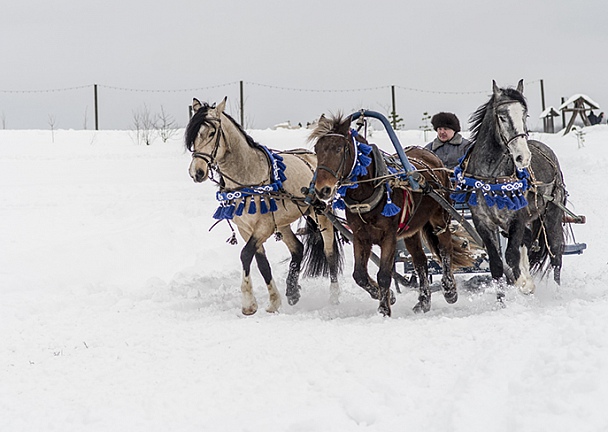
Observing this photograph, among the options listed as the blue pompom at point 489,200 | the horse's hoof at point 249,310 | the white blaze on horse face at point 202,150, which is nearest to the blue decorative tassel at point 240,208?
the white blaze on horse face at point 202,150

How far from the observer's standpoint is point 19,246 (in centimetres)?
991

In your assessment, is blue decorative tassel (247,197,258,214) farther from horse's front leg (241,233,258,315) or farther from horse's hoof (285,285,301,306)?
horse's hoof (285,285,301,306)

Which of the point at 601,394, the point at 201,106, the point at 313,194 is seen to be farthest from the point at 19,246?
the point at 601,394

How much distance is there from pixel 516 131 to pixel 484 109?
55cm

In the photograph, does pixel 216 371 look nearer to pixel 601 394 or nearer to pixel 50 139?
pixel 601 394

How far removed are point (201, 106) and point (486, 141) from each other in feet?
8.65

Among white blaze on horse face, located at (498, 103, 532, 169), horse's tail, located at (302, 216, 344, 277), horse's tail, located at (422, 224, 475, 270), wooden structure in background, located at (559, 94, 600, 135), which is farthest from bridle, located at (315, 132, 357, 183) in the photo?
wooden structure in background, located at (559, 94, 600, 135)

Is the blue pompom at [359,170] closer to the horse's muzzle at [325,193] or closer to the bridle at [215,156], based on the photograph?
the horse's muzzle at [325,193]

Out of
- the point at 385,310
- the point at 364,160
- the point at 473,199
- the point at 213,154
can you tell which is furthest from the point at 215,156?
the point at 473,199

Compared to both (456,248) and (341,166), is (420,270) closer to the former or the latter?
(456,248)

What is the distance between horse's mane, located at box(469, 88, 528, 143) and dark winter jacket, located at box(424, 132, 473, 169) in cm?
179

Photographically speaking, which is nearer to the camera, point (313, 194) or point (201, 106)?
point (313, 194)

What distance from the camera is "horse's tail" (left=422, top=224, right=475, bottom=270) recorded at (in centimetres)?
735

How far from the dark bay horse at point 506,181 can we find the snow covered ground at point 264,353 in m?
0.43
